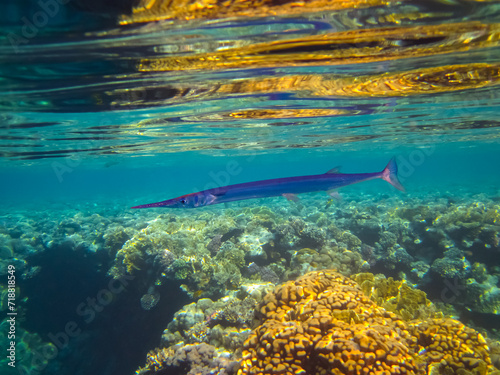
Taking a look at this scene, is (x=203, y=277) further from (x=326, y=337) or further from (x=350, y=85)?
(x=350, y=85)

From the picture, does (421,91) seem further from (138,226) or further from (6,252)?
(6,252)

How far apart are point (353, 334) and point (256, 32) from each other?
20.7ft

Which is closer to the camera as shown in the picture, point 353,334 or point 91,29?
point 353,334

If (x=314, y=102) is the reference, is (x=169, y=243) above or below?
below

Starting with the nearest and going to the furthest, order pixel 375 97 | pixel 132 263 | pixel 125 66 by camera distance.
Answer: pixel 125 66, pixel 132 263, pixel 375 97

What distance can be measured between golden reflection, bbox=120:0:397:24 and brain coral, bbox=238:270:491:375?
223 inches

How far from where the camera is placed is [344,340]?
4.07m

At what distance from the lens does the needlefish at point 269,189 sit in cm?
593

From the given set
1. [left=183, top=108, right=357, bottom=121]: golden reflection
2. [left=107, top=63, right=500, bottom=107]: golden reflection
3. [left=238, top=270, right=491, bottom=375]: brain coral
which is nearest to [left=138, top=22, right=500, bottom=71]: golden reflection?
[left=107, top=63, right=500, bottom=107]: golden reflection

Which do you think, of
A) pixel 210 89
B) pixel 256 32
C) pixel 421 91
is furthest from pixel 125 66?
pixel 421 91

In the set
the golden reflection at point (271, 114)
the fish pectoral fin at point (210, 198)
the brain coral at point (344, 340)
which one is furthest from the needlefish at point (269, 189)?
the golden reflection at point (271, 114)

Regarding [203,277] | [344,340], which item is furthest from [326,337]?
[203,277]

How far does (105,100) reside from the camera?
34.1 ft

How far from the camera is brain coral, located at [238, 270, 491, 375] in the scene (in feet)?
13.1
